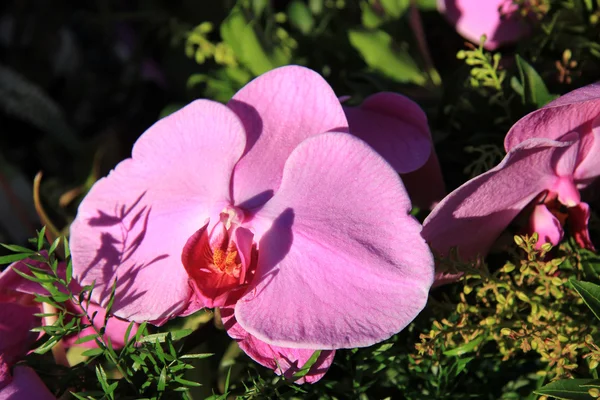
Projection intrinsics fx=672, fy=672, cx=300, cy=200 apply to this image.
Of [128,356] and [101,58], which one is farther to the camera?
[101,58]

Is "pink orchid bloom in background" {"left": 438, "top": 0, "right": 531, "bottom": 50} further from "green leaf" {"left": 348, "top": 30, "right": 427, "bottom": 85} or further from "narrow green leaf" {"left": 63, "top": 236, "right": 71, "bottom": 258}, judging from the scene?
"narrow green leaf" {"left": 63, "top": 236, "right": 71, "bottom": 258}

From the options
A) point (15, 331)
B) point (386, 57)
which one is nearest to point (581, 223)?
point (386, 57)

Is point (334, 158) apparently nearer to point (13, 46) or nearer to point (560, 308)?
point (560, 308)

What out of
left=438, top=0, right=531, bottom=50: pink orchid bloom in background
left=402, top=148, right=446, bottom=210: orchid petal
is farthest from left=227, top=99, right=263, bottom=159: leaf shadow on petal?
left=438, top=0, right=531, bottom=50: pink orchid bloom in background

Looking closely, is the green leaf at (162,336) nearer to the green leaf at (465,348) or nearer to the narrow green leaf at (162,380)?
the narrow green leaf at (162,380)

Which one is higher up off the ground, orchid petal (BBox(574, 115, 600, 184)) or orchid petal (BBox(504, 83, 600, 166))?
orchid petal (BBox(504, 83, 600, 166))

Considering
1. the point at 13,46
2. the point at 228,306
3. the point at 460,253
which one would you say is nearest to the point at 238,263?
the point at 228,306

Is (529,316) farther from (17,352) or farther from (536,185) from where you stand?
(17,352)
